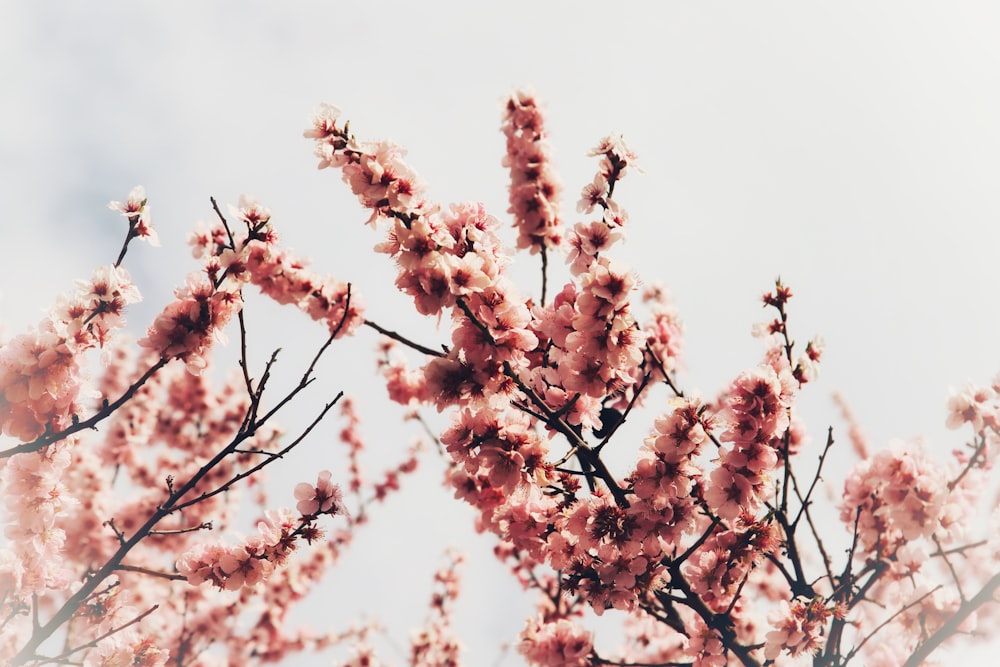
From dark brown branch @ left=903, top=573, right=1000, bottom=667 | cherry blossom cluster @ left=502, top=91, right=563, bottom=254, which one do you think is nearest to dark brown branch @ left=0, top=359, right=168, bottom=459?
cherry blossom cluster @ left=502, top=91, right=563, bottom=254

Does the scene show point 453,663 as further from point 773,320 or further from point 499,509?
point 773,320

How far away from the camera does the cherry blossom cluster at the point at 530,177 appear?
4262 mm

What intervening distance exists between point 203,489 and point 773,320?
24.8 feet

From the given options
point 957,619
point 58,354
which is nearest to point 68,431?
point 58,354

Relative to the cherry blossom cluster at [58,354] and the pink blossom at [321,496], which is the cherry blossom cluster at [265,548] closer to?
the pink blossom at [321,496]

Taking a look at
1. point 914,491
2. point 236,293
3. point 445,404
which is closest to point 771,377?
point 445,404

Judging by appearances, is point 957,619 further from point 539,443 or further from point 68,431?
point 68,431

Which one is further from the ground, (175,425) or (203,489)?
(175,425)

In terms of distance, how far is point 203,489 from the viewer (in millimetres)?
8070

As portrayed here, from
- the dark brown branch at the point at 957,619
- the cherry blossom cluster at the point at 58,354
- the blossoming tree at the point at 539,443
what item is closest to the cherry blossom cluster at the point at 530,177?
the blossoming tree at the point at 539,443

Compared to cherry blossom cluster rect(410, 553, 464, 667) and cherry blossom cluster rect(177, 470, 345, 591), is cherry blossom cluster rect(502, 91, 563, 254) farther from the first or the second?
cherry blossom cluster rect(410, 553, 464, 667)

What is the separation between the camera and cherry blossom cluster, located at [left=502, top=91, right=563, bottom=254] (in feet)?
14.0

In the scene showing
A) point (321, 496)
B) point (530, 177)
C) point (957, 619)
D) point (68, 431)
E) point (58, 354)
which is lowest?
point (957, 619)

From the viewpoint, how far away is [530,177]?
4.32m
